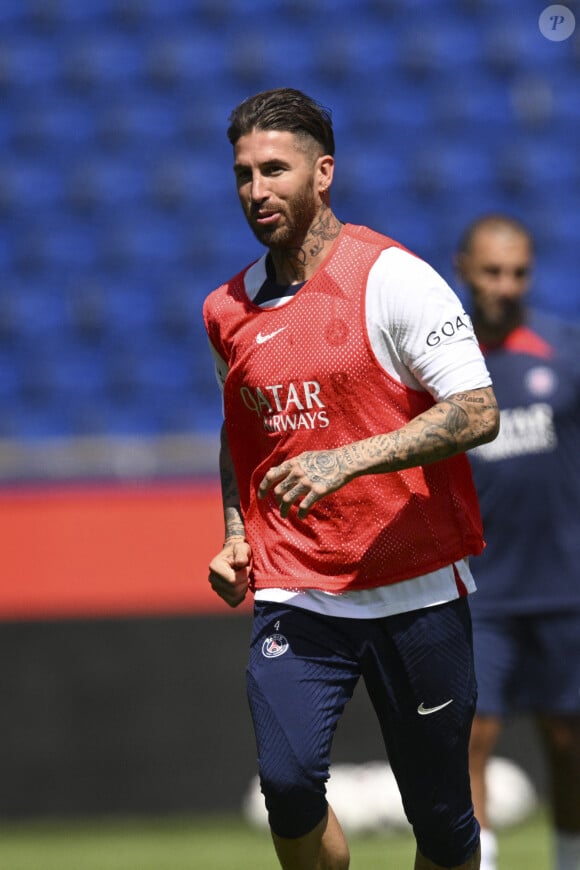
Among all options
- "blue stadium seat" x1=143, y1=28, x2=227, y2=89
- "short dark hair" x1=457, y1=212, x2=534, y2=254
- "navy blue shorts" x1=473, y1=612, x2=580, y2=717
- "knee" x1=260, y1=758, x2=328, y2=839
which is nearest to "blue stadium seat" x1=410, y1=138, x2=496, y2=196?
"blue stadium seat" x1=143, y1=28, x2=227, y2=89

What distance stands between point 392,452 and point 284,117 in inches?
34.3

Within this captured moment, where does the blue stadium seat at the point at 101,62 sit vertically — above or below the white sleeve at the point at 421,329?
above

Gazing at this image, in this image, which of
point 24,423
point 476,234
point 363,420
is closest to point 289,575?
point 363,420

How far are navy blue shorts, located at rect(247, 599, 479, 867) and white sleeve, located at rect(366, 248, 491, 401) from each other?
59 centimetres

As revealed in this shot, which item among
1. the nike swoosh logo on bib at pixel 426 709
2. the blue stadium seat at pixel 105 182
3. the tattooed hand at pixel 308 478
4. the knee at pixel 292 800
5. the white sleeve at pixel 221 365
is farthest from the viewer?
the blue stadium seat at pixel 105 182

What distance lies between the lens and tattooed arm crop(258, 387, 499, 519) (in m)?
2.96

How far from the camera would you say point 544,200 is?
8.91 m

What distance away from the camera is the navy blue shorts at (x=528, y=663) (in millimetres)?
4770

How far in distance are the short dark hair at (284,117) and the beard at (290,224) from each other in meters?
0.15

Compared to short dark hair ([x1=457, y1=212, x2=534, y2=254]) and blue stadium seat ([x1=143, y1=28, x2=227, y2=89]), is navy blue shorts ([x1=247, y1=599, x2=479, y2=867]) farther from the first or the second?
blue stadium seat ([x1=143, y1=28, x2=227, y2=89])

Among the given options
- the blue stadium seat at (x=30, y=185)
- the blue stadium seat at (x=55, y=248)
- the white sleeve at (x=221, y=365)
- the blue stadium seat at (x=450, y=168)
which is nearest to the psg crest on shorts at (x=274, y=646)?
the white sleeve at (x=221, y=365)

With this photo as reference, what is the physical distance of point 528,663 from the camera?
4.84 metres

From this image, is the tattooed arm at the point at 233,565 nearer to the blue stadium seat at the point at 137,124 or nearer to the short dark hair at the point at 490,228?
the short dark hair at the point at 490,228

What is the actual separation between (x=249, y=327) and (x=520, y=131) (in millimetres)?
6097
